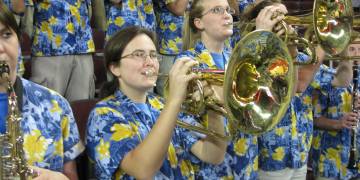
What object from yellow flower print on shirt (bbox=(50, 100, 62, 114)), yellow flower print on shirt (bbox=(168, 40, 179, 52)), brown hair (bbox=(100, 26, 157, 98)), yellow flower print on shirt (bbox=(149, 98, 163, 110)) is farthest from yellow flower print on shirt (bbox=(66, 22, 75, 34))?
yellow flower print on shirt (bbox=(50, 100, 62, 114))

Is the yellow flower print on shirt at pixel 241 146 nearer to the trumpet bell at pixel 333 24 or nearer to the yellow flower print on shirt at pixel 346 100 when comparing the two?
the trumpet bell at pixel 333 24

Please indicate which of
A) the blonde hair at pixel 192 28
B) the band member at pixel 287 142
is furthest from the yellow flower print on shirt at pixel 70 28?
the band member at pixel 287 142

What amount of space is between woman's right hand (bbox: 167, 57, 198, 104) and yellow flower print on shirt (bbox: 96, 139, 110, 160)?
0.88 ft

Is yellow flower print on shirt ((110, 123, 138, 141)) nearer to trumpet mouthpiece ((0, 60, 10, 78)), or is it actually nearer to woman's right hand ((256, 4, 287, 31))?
trumpet mouthpiece ((0, 60, 10, 78))

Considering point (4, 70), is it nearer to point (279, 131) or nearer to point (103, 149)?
point (103, 149)

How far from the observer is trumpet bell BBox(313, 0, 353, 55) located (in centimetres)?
276

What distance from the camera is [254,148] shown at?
8.04ft

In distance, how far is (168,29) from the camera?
3.88 meters

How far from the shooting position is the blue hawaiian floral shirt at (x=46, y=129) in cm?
156

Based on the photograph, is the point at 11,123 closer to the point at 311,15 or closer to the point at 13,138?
the point at 13,138

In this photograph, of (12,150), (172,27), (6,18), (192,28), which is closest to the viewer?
(12,150)

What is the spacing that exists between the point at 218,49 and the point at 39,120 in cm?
115

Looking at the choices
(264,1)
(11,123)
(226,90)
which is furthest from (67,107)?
(264,1)

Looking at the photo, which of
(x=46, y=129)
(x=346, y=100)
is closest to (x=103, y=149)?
(x=46, y=129)
